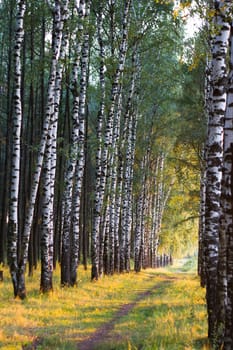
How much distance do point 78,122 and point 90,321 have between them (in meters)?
8.26

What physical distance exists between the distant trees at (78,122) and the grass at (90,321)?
126cm

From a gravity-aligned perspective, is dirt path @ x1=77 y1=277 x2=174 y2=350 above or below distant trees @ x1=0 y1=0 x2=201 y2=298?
below

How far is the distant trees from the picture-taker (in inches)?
566

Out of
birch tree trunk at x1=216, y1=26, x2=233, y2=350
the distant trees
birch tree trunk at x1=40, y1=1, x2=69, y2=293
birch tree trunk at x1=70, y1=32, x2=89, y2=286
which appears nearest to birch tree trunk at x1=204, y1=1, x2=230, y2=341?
birch tree trunk at x1=216, y1=26, x2=233, y2=350

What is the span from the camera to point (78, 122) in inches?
697

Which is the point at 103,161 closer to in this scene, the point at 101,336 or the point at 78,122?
the point at 78,122

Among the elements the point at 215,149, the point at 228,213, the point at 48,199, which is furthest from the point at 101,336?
the point at 48,199

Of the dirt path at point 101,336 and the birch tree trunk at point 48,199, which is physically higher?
the birch tree trunk at point 48,199

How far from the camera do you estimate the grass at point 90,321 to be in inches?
338

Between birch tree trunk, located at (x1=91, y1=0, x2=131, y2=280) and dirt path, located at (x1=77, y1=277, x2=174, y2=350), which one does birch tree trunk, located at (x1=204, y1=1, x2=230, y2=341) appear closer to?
dirt path, located at (x1=77, y1=277, x2=174, y2=350)

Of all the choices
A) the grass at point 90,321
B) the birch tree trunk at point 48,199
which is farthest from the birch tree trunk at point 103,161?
the birch tree trunk at point 48,199

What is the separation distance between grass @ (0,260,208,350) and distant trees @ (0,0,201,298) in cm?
126

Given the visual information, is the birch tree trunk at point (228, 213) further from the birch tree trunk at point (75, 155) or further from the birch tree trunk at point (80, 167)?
the birch tree trunk at point (80, 167)

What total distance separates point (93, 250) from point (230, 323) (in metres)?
14.7
